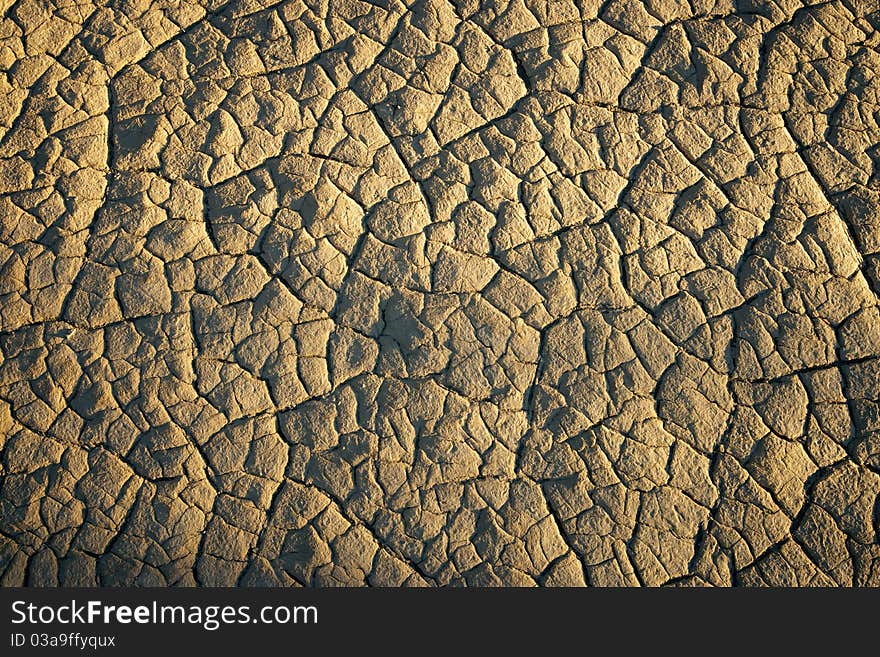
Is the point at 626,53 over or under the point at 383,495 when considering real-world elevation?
over

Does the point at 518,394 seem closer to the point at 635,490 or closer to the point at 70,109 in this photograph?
the point at 635,490

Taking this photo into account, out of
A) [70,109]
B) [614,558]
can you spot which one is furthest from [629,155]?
[70,109]

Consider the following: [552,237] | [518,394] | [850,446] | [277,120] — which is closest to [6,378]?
[277,120]

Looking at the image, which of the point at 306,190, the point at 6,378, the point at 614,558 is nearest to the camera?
the point at 614,558

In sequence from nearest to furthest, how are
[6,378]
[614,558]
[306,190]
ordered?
[614,558], [6,378], [306,190]

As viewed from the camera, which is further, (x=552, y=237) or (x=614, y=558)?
(x=552, y=237)

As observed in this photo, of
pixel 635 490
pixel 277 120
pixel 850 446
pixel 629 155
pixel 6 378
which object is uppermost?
pixel 629 155

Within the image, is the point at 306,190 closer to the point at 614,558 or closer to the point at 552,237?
the point at 552,237
